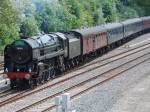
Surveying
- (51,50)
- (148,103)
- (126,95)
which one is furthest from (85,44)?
(148,103)

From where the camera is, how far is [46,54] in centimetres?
2477

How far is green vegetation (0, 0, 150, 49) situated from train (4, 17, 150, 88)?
7401 mm

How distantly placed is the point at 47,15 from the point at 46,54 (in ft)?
70.4

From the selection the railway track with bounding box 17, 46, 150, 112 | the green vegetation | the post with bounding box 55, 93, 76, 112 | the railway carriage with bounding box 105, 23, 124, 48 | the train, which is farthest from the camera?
the railway carriage with bounding box 105, 23, 124, 48

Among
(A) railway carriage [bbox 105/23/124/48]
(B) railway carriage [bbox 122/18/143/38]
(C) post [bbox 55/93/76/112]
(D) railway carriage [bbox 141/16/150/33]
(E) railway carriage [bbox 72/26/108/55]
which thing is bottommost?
(D) railway carriage [bbox 141/16/150/33]

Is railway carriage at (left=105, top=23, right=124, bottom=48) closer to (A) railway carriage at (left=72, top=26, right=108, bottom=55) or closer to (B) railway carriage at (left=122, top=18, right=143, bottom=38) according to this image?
(A) railway carriage at (left=72, top=26, right=108, bottom=55)

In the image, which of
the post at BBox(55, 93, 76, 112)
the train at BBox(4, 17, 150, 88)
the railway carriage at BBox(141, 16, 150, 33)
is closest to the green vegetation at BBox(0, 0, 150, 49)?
the railway carriage at BBox(141, 16, 150, 33)

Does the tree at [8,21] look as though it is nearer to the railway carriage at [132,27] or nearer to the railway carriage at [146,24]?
the railway carriage at [132,27]

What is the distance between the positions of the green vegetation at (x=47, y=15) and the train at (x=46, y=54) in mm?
7401

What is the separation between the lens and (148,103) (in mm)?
19141

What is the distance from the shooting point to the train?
2344cm

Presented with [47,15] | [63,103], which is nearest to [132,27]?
[47,15]

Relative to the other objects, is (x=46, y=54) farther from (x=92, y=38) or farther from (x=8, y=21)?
(x=8, y=21)

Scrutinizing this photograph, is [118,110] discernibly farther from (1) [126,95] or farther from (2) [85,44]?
(2) [85,44]
